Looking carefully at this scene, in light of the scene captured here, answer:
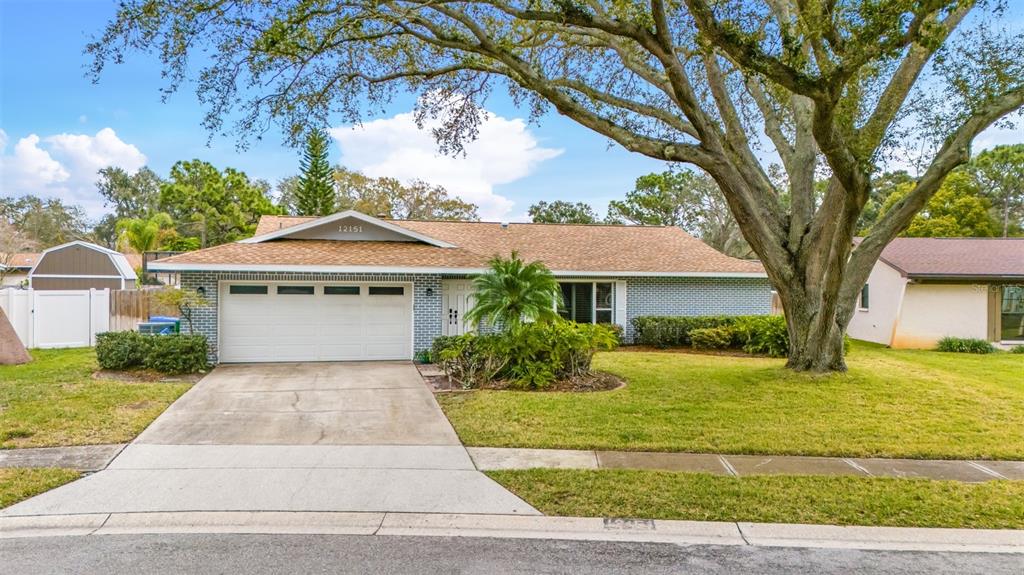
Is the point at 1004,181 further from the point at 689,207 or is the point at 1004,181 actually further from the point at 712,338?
the point at 712,338

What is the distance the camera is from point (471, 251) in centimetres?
1631

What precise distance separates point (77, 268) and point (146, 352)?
24.1 metres

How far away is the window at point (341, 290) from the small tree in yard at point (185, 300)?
255 cm

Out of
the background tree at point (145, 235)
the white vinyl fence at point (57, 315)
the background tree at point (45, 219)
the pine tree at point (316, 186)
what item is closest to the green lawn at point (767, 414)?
the white vinyl fence at point (57, 315)

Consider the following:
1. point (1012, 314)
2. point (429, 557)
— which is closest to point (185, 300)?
point (429, 557)

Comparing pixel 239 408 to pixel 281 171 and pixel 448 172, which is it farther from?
pixel 281 171

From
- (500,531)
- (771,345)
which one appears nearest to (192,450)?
(500,531)

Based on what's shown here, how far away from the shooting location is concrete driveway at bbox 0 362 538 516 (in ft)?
A: 16.5

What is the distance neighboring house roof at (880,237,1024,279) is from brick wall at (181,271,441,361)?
1416cm

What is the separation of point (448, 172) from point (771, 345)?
881 inches

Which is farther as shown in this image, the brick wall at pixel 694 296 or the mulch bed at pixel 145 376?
the brick wall at pixel 694 296

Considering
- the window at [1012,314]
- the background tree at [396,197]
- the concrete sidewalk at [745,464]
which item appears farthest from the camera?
the background tree at [396,197]

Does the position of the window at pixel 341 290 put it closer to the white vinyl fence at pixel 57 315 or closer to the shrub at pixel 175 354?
the shrub at pixel 175 354

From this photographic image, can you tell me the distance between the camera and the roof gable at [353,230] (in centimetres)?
1451
